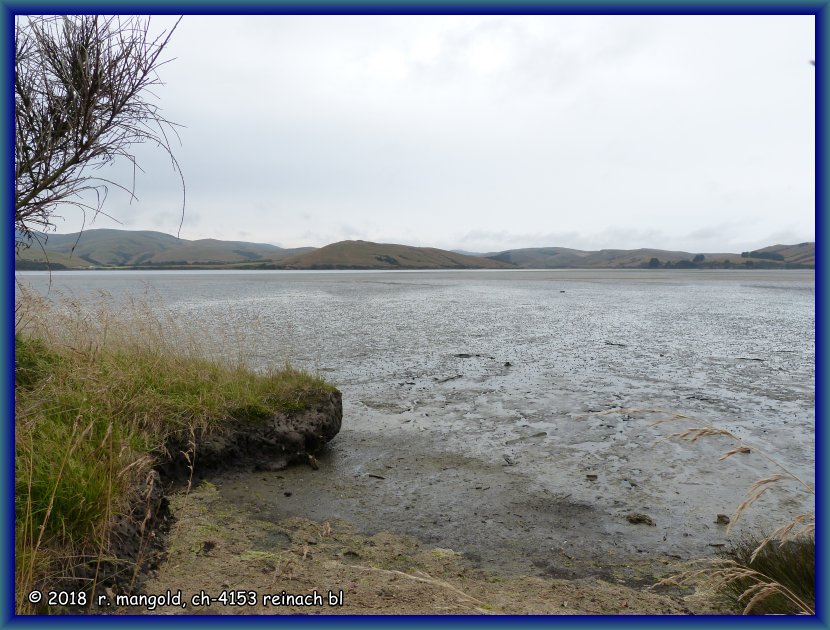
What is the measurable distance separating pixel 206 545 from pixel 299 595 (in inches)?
48.0

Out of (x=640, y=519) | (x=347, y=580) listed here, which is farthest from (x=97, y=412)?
(x=640, y=519)

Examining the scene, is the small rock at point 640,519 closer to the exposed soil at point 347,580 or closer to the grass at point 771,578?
the grass at point 771,578

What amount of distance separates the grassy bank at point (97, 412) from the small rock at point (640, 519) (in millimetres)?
4387

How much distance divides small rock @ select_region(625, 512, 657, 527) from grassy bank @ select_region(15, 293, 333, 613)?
439cm

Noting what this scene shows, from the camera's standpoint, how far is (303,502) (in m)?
5.89

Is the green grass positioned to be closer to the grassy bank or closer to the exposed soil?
the exposed soil

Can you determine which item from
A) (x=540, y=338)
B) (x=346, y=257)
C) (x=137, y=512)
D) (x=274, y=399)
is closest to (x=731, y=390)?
(x=540, y=338)

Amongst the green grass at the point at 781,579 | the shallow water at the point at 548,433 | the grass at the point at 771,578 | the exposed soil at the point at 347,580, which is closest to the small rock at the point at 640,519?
the shallow water at the point at 548,433

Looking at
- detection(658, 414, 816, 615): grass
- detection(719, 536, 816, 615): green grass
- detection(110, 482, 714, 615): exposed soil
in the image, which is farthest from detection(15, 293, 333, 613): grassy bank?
detection(719, 536, 816, 615): green grass

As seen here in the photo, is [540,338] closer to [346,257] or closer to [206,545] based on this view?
[206,545]

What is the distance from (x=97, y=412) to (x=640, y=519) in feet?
18.7

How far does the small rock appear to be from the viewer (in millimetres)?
5457

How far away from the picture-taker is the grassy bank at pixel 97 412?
137 inches

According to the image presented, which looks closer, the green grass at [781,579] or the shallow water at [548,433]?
the green grass at [781,579]
